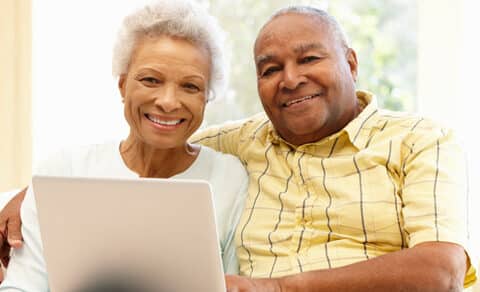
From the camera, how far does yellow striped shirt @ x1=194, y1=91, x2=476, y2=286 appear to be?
5.42 ft

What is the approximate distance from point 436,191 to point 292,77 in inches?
18.0

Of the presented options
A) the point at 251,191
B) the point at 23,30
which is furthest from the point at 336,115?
the point at 23,30

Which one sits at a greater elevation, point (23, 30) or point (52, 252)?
point (23, 30)

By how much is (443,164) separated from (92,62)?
1.83 meters

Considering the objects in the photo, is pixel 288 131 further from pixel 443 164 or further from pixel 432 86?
pixel 432 86

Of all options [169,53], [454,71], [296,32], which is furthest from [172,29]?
[454,71]

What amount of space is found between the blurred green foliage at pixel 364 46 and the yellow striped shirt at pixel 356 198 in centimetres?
111

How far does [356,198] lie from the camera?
68.3 inches

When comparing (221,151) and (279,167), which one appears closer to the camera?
(279,167)

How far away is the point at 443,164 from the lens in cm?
168

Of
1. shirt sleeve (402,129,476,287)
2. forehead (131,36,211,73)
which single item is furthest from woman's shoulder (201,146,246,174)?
shirt sleeve (402,129,476,287)

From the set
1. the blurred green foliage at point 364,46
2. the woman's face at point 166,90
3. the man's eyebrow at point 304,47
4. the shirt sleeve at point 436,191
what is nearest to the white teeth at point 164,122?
the woman's face at point 166,90

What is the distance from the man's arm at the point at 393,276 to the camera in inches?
61.0

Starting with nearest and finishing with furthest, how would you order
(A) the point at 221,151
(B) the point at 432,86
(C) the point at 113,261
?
(C) the point at 113,261 < (A) the point at 221,151 < (B) the point at 432,86
